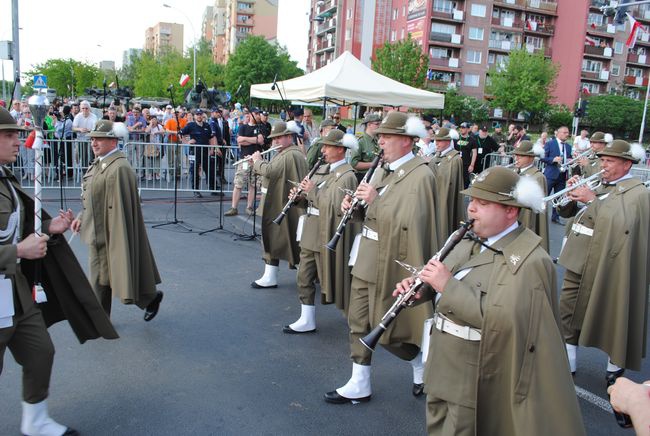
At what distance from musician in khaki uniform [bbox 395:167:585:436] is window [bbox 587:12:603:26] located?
235 ft

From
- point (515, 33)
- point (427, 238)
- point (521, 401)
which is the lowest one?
point (521, 401)

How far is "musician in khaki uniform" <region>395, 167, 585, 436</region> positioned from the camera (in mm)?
2602

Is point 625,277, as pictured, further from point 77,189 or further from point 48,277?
point 77,189

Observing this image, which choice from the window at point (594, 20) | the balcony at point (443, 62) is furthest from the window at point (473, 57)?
the window at point (594, 20)

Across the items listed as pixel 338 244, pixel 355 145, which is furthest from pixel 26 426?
pixel 355 145

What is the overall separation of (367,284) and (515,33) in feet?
217

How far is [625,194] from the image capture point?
4.91m

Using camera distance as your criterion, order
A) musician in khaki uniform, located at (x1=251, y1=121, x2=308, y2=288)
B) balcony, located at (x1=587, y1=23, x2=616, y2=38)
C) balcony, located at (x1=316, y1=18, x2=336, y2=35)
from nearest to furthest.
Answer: musician in khaki uniform, located at (x1=251, y1=121, x2=308, y2=288), balcony, located at (x1=587, y1=23, x2=616, y2=38), balcony, located at (x1=316, y1=18, x2=336, y2=35)

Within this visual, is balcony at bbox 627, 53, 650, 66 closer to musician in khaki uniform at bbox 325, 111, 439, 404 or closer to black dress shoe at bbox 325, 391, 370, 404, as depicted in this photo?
musician in khaki uniform at bbox 325, 111, 439, 404

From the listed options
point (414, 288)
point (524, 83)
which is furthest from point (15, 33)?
point (524, 83)

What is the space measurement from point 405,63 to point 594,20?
27895mm

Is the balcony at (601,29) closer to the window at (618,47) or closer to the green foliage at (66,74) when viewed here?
the window at (618,47)

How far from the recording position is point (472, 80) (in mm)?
63031

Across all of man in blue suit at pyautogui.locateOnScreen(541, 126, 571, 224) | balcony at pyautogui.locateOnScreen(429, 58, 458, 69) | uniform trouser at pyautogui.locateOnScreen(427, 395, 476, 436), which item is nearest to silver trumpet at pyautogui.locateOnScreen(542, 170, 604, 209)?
uniform trouser at pyautogui.locateOnScreen(427, 395, 476, 436)
